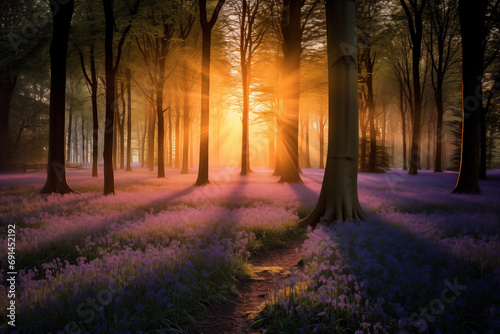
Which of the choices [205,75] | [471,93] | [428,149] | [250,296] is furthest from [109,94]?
[428,149]

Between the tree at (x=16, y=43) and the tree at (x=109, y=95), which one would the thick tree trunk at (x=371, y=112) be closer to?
the tree at (x=109, y=95)

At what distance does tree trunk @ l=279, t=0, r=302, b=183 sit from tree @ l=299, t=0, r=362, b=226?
28.4ft

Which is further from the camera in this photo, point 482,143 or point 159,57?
point 482,143

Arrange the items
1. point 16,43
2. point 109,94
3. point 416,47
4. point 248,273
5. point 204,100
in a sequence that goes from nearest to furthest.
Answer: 1. point 248,273
2. point 109,94
3. point 204,100
4. point 16,43
5. point 416,47

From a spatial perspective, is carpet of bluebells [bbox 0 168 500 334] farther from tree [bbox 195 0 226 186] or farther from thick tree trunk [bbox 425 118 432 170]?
thick tree trunk [bbox 425 118 432 170]

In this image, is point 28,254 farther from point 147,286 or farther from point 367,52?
point 367,52

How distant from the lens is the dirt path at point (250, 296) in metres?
2.77

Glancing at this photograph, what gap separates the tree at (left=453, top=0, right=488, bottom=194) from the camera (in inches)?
430

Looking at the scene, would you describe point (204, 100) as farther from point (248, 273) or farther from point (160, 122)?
point (248, 273)

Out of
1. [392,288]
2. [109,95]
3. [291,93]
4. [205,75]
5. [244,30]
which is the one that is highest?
[244,30]

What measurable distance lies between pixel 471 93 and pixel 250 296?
43.7ft

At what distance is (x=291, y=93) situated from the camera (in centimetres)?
1595

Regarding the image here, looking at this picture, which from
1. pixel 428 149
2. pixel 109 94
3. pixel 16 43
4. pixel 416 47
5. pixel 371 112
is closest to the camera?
pixel 109 94

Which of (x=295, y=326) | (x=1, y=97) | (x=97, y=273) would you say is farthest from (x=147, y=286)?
(x=1, y=97)
